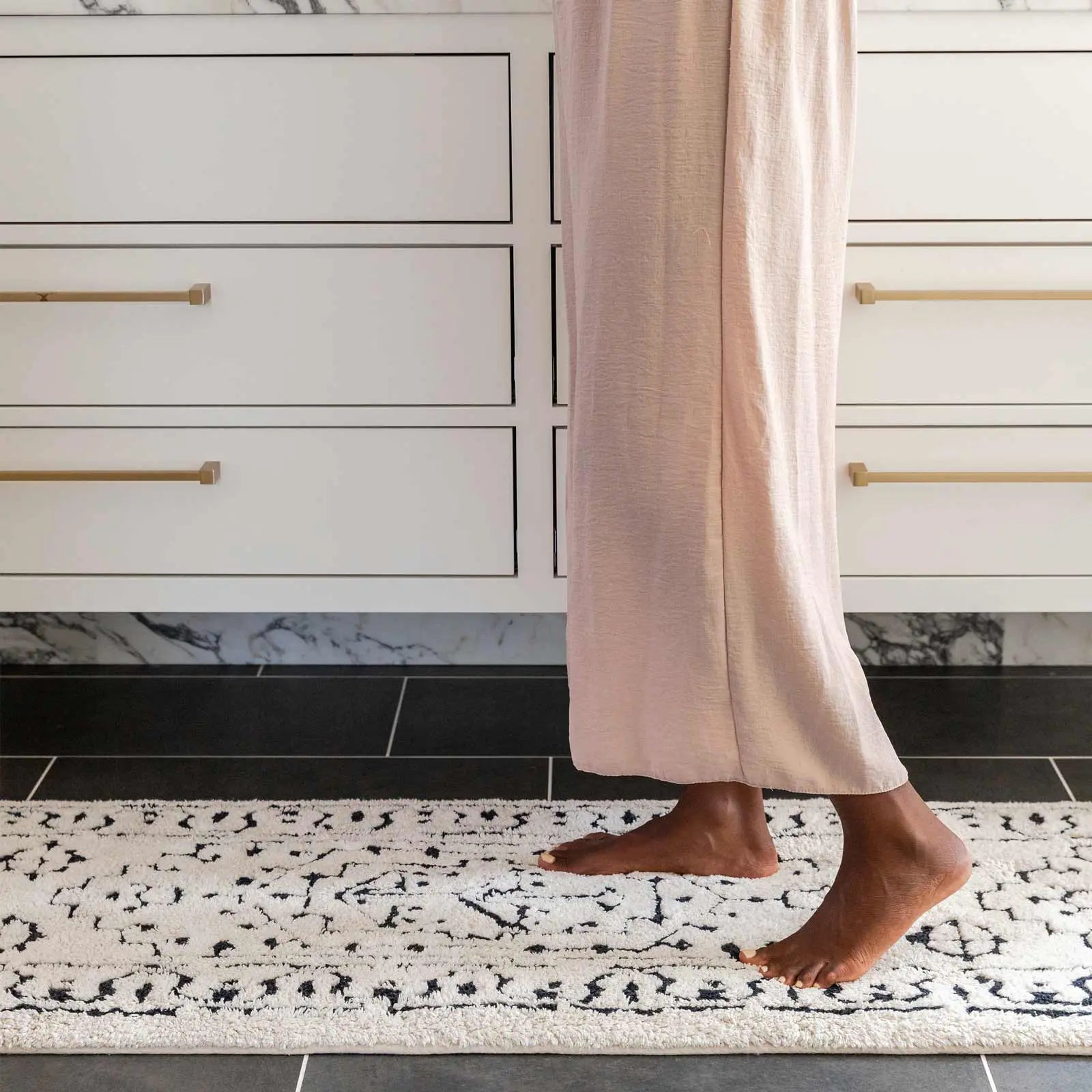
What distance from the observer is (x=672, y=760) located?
1.03 m

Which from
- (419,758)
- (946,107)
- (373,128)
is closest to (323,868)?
(419,758)

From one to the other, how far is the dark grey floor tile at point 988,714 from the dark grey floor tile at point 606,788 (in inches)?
12.0

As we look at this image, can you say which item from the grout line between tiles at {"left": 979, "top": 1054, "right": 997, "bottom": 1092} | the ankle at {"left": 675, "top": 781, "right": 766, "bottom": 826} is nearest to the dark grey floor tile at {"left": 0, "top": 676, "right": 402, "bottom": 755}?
the ankle at {"left": 675, "top": 781, "right": 766, "bottom": 826}

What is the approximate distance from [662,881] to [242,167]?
86 centimetres

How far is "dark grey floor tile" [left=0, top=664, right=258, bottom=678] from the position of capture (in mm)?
1716

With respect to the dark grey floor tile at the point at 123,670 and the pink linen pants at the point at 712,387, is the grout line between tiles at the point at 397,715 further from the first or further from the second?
the pink linen pants at the point at 712,387

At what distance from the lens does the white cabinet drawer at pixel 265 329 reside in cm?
139

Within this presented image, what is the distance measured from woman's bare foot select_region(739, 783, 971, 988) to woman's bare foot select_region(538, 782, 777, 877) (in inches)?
6.1

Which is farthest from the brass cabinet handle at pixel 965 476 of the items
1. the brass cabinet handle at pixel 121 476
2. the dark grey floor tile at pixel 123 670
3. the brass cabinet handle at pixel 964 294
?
the dark grey floor tile at pixel 123 670

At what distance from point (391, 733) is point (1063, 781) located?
78cm

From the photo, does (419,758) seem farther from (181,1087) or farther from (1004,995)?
(1004,995)

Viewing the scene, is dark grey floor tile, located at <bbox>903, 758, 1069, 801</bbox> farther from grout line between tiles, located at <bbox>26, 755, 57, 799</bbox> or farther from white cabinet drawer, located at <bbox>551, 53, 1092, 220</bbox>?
grout line between tiles, located at <bbox>26, 755, 57, 799</bbox>

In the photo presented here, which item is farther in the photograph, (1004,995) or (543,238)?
(543,238)

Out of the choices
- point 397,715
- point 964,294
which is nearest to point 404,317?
point 397,715
